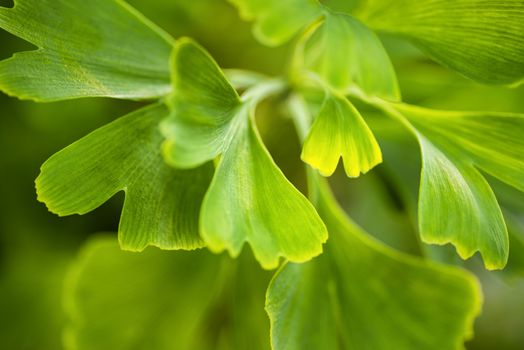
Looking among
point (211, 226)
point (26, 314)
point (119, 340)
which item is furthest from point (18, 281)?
point (211, 226)

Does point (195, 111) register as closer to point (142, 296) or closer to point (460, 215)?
point (460, 215)

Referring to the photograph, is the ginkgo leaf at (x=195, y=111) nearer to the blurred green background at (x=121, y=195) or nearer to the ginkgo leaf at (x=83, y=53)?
the ginkgo leaf at (x=83, y=53)

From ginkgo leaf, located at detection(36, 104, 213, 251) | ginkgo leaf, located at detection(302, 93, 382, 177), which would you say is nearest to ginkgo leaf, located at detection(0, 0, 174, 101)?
ginkgo leaf, located at detection(36, 104, 213, 251)

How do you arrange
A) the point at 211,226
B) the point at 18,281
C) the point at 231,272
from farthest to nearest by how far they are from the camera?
the point at 18,281 < the point at 231,272 < the point at 211,226

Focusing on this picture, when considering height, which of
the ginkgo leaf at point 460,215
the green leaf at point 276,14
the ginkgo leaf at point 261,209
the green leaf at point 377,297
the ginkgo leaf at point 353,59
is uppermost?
the green leaf at point 276,14

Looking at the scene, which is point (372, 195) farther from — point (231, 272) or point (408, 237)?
point (231, 272)

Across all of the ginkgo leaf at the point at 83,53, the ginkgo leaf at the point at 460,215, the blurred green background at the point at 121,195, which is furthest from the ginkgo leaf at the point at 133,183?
the blurred green background at the point at 121,195

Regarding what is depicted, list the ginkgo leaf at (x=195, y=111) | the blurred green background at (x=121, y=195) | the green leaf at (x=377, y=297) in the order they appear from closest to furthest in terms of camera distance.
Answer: the ginkgo leaf at (x=195, y=111), the green leaf at (x=377, y=297), the blurred green background at (x=121, y=195)
